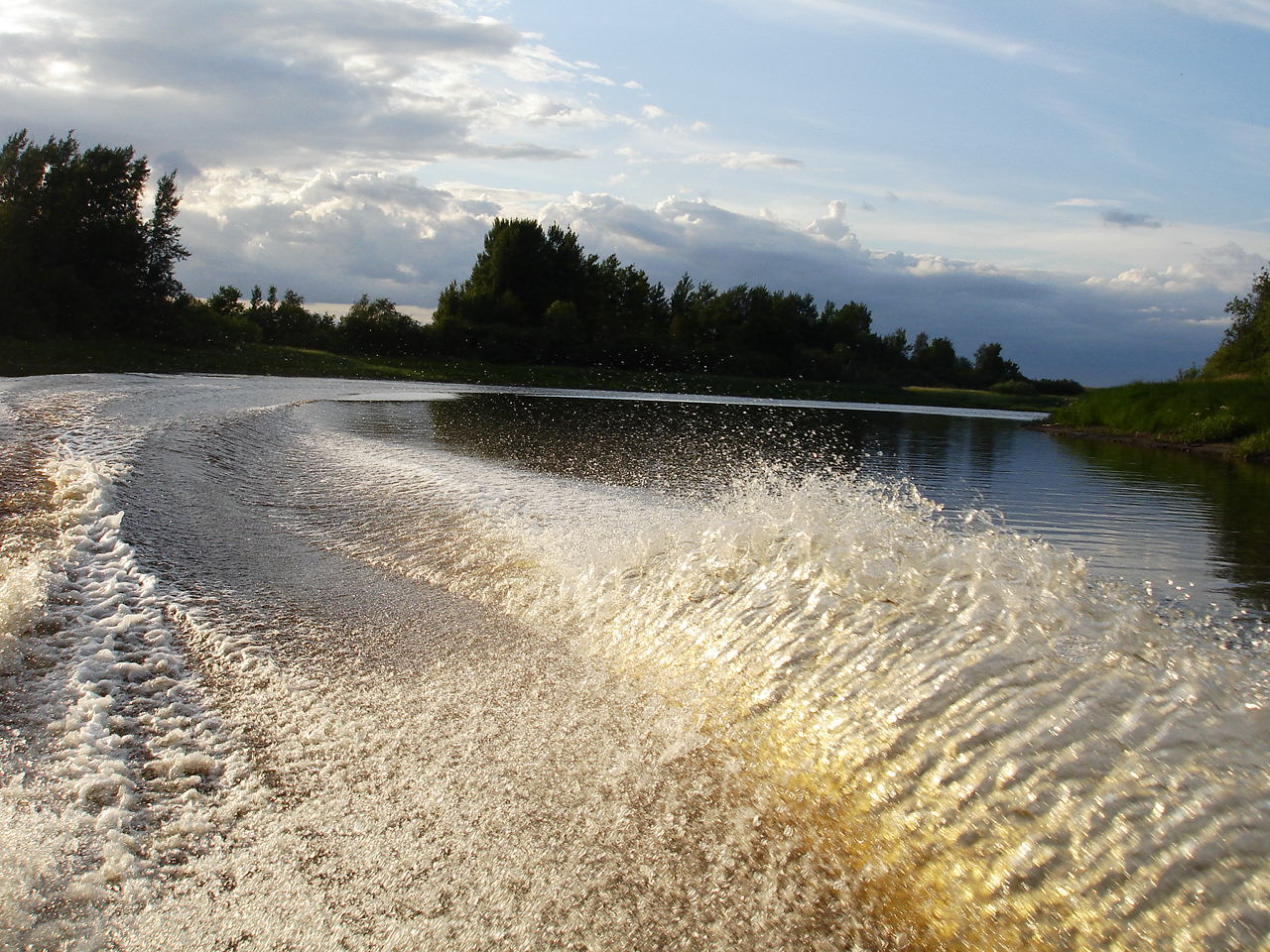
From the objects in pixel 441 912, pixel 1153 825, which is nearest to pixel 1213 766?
pixel 1153 825

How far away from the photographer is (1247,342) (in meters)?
41.1

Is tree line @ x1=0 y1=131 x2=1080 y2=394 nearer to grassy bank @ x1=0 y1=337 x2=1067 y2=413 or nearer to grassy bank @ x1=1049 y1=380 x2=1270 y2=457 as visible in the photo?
grassy bank @ x1=0 y1=337 x2=1067 y2=413

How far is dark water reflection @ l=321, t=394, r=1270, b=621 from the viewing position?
25.2 feet

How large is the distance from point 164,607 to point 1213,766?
5241 mm

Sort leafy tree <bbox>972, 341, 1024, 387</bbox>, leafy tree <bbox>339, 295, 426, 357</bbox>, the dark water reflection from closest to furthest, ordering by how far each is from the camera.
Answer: the dark water reflection → leafy tree <bbox>339, 295, 426, 357</bbox> → leafy tree <bbox>972, 341, 1024, 387</bbox>

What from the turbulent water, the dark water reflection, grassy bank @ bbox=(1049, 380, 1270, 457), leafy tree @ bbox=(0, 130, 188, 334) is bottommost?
the turbulent water

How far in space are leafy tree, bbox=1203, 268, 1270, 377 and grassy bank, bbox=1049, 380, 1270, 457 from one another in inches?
448

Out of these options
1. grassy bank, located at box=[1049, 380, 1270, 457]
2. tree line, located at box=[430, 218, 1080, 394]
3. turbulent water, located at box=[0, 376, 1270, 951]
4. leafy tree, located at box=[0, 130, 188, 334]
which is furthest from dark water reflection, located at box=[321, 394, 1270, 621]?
tree line, located at box=[430, 218, 1080, 394]

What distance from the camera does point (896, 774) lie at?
3.43 m

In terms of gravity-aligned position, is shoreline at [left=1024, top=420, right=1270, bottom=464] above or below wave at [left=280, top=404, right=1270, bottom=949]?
above

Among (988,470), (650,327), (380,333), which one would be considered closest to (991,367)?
(650,327)

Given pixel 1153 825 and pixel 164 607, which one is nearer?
pixel 1153 825

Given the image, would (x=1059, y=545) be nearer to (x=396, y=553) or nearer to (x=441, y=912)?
(x=396, y=553)

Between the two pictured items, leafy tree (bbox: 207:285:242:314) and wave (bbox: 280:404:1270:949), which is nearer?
wave (bbox: 280:404:1270:949)
